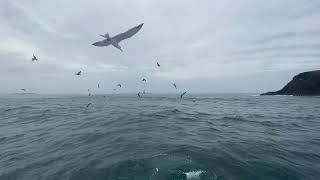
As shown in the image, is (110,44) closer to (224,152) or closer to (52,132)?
(224,152)

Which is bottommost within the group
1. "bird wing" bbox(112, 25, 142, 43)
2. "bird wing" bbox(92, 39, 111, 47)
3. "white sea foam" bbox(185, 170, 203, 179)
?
"white sea foam" bbox(185, 170, 203, 179)

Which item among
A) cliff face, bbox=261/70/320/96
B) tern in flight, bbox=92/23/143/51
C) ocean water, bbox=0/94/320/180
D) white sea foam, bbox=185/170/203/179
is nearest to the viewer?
white sea foam, bbox=185/170/203/179

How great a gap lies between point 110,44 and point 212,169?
315 inches

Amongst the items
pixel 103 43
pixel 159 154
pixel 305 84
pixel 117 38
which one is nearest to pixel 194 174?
pixel 159 154

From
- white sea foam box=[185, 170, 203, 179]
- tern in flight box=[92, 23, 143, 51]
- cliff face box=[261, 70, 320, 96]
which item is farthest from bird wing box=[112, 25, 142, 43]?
cliff face box=[261, 70, 320, 96]

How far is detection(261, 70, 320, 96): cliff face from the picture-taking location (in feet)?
411

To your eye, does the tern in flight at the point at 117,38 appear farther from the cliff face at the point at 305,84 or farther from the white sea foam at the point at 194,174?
the cliff face at the point at 305,84

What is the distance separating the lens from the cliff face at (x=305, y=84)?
125 meters

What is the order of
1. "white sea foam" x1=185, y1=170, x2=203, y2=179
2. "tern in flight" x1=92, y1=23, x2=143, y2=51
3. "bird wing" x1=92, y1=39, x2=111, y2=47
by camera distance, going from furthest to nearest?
"bird wing" x1=92, y1=39, x2=111, y2=47 < "tern in flight" x1=92, y1=23, x2=143, y2=51 < "white sea foam" x1=185, y1=170, x2=203, y2=179

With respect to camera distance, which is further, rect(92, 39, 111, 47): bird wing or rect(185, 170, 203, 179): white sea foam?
rect(92, 39, 111, 47): bird wing

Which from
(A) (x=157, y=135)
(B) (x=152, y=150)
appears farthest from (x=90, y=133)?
(B) (x=152, y=150)

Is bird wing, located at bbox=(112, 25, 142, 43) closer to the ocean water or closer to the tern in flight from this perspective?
the tern in flight

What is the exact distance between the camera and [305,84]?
129500 mm

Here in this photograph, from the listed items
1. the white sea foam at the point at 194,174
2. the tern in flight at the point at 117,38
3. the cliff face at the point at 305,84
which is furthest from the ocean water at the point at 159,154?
the cliff face at the point at 305,84
